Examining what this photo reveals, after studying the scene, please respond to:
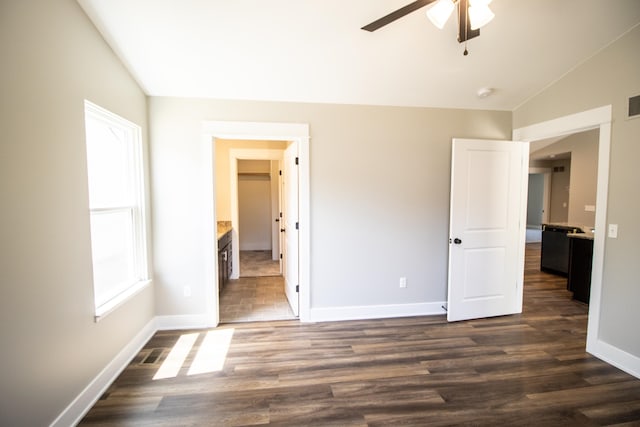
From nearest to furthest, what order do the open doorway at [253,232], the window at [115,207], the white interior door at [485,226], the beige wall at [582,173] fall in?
the window at [115,207] < the white interior door at [485,226] < the open doorway at [253,232] < the beige wall at [582,173]

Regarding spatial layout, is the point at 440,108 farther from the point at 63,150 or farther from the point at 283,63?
the point at 63,150

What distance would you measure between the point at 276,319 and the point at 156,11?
121 inches

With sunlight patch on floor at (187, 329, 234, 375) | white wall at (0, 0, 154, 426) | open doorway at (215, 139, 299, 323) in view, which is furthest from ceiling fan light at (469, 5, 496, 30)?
sunlight patch on floor at (187, 329, 234, 375)

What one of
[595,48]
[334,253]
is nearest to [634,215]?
[595,48]

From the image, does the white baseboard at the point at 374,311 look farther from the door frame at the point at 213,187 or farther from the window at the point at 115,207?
the window at the point at 115,207

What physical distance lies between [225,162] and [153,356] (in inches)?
123

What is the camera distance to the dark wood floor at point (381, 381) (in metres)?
1.94

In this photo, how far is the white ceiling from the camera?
7.04ft

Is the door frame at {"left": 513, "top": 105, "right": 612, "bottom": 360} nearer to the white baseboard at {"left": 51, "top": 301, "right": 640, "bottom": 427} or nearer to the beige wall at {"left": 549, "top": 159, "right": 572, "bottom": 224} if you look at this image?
the white baseboard at {"left": 51, "top": 301, "right": 640, "bottom": 427}

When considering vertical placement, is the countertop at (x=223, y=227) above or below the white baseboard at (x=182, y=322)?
above

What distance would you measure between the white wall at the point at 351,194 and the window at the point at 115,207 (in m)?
0.22

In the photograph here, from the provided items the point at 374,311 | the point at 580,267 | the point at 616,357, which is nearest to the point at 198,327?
the point at 374,311

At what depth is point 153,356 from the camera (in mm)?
2643

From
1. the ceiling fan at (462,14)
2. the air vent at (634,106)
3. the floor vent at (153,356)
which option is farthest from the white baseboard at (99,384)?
the air vent at (634,106)
